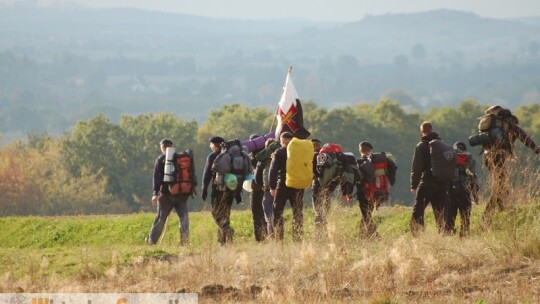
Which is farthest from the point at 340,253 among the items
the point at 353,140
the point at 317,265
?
the point at 353,140

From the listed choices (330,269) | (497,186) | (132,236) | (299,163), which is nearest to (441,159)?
(497,186)

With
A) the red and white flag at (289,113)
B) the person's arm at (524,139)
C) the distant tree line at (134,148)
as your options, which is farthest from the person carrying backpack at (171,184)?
the distant tree line at (134,148)

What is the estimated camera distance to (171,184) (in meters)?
19.5

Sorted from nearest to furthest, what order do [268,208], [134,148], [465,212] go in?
[465,212], [268,208], [134,148]

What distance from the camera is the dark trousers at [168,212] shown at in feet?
64.6

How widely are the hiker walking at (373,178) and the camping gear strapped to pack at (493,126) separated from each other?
4.80 ft

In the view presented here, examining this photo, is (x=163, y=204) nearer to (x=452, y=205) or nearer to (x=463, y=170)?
(x=452, y=205)

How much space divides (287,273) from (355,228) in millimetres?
5758

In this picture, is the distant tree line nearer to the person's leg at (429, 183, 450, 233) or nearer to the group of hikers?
the group of hikers

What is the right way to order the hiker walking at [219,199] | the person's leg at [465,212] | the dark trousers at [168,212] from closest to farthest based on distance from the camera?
the person's leg at [465,212] < the hiker walking at [219,199] < the dark trousers at [168,212]

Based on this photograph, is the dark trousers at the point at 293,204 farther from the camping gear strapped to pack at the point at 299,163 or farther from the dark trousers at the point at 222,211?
the dark trousers at the point at 222,211

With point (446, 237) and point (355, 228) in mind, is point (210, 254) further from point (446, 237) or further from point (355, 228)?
point (355, 228)

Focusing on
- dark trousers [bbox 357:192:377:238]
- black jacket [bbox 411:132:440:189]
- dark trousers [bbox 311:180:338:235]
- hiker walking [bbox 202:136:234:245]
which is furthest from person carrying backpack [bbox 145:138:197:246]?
black jacket [bbox 411:132:440:189]

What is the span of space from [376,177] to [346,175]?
758mm
